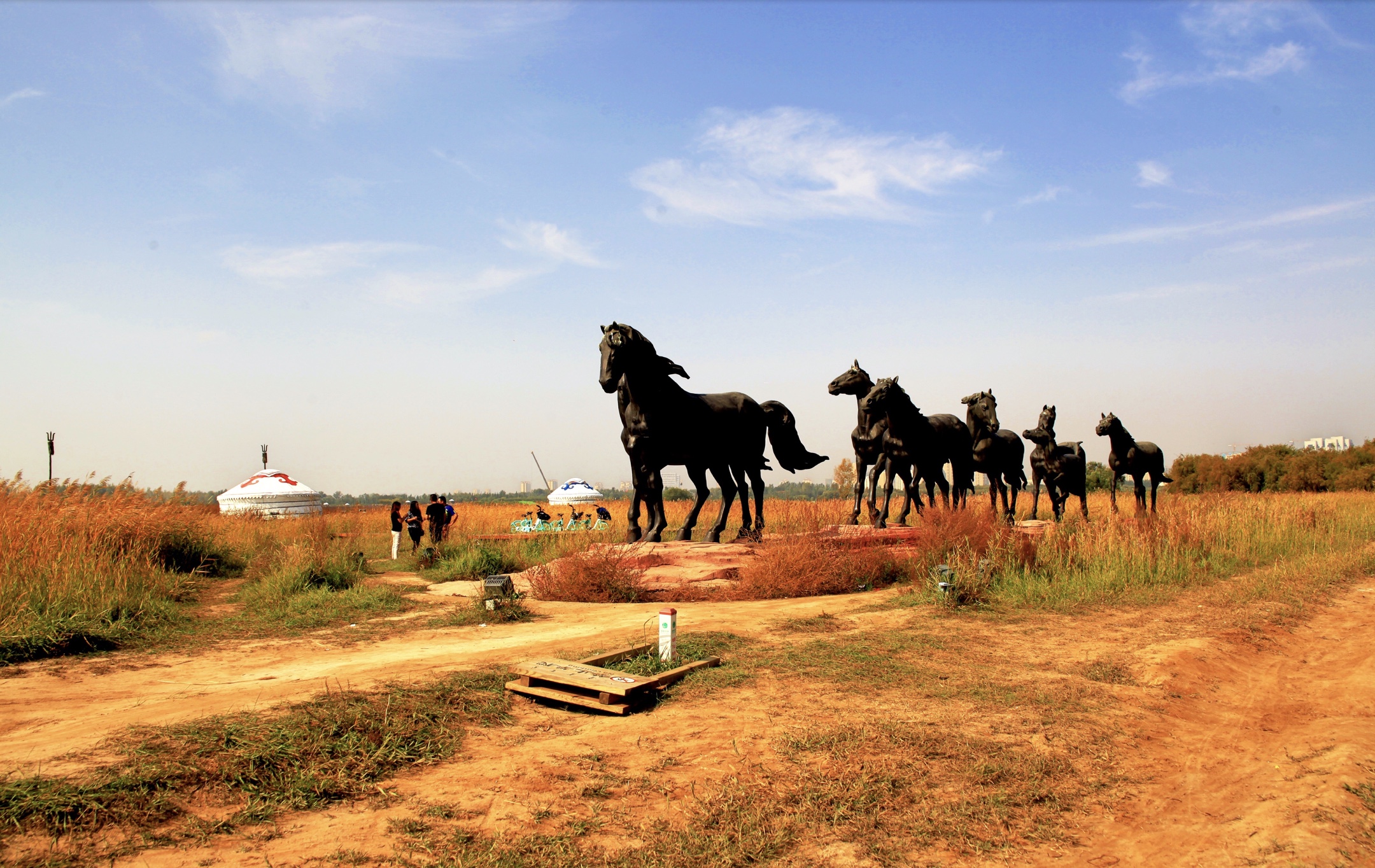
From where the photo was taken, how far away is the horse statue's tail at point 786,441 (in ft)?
47.3

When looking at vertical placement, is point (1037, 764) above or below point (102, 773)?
below

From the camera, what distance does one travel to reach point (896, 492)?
57250 mm

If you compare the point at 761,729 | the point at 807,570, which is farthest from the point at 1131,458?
the point at 761,729

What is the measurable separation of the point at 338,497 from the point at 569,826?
131 m

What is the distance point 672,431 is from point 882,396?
4.11m

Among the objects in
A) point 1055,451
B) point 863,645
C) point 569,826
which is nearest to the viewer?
point 569,826

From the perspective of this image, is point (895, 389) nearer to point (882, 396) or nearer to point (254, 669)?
point (882, 396)

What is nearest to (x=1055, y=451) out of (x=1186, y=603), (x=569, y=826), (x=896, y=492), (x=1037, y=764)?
(x=1186, y=603)

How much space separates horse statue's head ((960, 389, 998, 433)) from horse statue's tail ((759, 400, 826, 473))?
4.32 metres

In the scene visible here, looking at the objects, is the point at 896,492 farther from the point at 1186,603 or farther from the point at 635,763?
the point at 635,763

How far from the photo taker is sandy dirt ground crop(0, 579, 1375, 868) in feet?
11.5

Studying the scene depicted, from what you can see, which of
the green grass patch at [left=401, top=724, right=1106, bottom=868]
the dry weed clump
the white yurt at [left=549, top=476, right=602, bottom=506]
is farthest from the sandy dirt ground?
the white yurt at [left=549, top=476, right=602, bottom=506]

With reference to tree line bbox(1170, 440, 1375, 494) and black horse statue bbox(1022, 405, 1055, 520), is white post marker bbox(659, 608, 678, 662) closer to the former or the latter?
black horse statue bbox(1022, 405, 1055, 520)

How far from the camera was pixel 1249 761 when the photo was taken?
4586 mm
